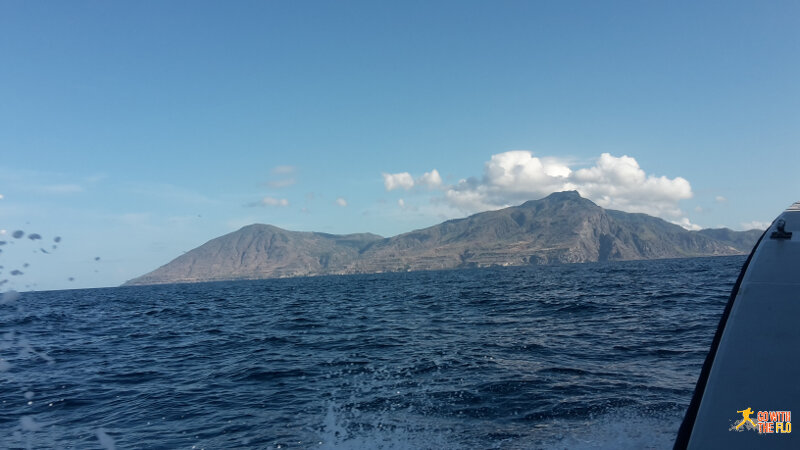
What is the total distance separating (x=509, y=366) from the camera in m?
14.2

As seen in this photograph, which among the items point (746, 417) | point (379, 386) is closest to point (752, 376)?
point (746, 417)

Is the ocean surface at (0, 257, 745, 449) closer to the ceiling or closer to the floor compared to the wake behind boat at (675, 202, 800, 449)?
closer to the floor

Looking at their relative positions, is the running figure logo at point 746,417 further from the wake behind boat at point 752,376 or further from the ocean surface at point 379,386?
the ocean surface at point 379,386

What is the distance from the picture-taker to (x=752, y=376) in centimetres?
387

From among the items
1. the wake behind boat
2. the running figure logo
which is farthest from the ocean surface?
the running figure logo

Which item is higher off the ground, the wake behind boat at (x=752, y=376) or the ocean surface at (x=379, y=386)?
the wake behind boat at (x=752, y=376)

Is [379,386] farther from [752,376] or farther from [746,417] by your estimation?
[746,417]

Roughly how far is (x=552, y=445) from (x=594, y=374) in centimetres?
525

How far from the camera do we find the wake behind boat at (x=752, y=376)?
341cm

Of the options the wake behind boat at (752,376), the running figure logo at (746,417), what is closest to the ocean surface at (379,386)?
the wake behind boat at (752,376)

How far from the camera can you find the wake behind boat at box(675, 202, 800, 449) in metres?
3.41

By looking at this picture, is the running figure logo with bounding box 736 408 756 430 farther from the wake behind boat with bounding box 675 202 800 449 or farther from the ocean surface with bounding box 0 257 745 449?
the ocean surface with bounding box 0 257 745 449

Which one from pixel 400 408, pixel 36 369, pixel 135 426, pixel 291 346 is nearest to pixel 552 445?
pixel 400 408

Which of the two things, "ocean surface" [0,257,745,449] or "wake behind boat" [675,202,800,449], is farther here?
"ocean surface" [0,257,745,449]
